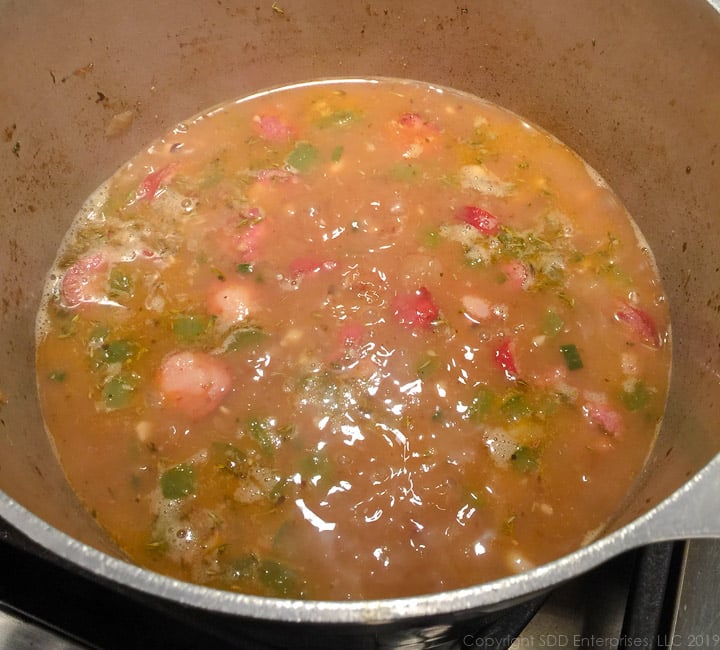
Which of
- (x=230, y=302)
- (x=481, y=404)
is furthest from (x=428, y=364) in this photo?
(x=230, y=302)

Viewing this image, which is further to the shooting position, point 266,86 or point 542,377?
point 266,86

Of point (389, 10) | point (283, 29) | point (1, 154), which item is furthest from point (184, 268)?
point (389, 10)

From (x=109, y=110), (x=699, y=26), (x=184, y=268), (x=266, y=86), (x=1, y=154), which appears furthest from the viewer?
(x=266, y=86)

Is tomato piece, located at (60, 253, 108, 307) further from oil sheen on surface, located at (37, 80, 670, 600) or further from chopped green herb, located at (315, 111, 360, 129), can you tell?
chopped green herb, located at (315, 111, 360, 129)

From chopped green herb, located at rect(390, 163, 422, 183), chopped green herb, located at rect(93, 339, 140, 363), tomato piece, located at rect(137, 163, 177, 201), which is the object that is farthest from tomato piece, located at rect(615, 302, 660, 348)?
tomato piece, located at rect(137, 163, 177, 201)

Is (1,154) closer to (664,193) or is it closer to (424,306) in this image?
(424,306)

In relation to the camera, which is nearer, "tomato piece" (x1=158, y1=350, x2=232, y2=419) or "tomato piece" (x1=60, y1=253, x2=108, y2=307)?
"tomato piece" (x1=158, y1=350, x2=232, y2=419)

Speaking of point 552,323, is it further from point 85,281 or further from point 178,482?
point 85,281
